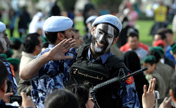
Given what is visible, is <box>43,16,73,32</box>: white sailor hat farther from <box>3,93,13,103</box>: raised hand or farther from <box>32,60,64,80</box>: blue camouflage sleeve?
<box>3,93,13,103</box>: raised hand

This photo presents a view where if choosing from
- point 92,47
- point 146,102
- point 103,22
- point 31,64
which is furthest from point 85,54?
point 146,102

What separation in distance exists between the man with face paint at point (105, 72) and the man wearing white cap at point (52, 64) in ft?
0.42

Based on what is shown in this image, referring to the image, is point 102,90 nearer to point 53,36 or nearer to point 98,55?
point 98,55

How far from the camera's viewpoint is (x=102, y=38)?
3699 millimetres

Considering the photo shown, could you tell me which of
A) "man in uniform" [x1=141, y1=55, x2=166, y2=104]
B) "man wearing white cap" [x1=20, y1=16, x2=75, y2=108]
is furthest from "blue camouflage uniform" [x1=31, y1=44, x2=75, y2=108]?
"man in uniform" [x1=141, y1=55, x2=166, y2=104]

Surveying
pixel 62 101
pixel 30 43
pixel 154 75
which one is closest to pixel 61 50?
pixel 62 101

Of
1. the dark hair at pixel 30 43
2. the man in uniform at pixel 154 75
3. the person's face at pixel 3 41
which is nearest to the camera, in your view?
the person's face at pixel 3 41

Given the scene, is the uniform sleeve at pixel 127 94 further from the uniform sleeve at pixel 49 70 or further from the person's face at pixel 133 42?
the person's face at pixel 133 42

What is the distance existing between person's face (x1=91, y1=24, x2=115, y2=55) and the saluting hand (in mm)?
298

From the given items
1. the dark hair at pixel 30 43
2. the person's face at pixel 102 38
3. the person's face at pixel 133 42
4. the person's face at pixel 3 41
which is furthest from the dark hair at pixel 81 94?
the person's face at pixel 133 42

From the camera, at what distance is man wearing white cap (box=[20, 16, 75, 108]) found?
3.41 m

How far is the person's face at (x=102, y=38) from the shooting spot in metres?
3.67

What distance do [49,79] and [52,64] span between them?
0.15 m

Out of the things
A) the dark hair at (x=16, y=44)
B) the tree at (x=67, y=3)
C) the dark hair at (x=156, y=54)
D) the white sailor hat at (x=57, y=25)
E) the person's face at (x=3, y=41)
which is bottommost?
the tree at (x=67, y=3)
